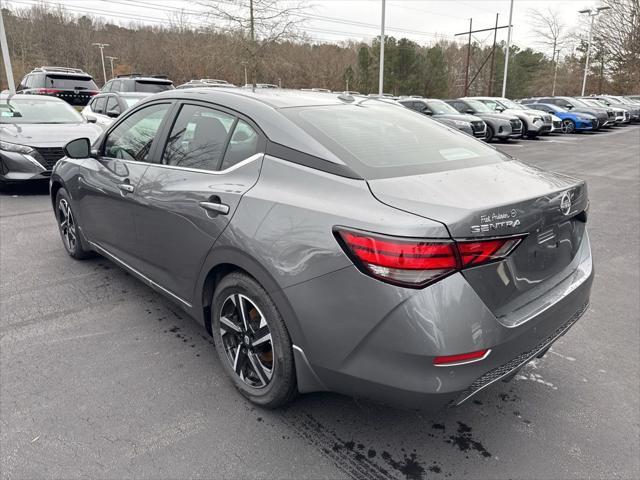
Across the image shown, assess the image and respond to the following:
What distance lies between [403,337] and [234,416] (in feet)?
3.76

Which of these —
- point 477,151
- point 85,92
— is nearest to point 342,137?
point 477,151

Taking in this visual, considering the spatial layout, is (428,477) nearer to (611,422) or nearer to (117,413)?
(611,422)

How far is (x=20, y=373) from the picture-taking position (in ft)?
9.23

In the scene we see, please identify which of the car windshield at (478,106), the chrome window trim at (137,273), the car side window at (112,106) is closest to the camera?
the chrome window trim at (137,273)

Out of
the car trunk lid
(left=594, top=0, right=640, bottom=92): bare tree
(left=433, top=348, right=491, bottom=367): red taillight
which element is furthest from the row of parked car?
(left=594, top=0, right=640, bottom=92): bare tree

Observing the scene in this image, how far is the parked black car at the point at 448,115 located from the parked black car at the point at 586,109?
9870 millimetres

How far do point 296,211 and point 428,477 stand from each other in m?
1.29

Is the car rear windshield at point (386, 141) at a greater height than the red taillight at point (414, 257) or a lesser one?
greater

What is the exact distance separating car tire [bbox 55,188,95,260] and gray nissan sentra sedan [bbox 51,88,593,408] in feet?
5.00

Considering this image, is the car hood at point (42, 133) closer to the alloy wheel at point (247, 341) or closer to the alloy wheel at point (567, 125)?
the alloy wheel at point (247, 341)

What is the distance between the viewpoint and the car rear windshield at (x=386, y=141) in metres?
2.27

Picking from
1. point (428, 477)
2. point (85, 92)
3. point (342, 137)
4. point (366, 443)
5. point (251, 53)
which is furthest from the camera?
point (251, 53)

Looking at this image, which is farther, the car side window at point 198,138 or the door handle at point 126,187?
the door handle at point 126,187

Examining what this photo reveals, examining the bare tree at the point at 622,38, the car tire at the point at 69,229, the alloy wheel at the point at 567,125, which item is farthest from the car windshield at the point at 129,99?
the bare tree at the point at 622,38
